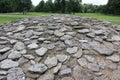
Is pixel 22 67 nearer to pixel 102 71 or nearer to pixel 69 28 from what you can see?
pixel 102 71

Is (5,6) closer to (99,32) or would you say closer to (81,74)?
(99,32)

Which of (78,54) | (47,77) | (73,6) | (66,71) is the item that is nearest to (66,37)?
(78,54)

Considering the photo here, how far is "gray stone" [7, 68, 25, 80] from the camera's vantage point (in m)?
3.44

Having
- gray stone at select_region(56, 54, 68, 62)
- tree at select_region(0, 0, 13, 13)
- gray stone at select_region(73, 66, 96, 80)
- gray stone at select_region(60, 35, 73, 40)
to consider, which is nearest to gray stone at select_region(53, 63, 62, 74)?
gray stone at select_region(56, 54, 68, 62)

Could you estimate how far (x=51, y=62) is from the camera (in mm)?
3756

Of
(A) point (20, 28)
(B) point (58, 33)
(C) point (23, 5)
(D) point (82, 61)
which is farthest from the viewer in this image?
(C) point (23, 5)

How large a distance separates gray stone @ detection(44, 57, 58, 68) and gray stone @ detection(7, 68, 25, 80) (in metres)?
0.49

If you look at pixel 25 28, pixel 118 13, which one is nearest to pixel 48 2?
pixel 118 13

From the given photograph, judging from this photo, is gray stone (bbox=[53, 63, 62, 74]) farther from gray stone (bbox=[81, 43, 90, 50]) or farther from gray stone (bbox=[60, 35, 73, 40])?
gray stone (bbox=[60, 35, 73, 40])

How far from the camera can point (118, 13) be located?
126ft

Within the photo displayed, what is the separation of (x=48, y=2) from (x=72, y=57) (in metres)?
41.5

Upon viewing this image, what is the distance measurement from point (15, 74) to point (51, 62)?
26.9 inches

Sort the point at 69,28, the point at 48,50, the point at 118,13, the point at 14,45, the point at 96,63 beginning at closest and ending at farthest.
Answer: the point at 96,63, the point at 48,50, the point at 14,45, the point at 69,28, the point at 118,13

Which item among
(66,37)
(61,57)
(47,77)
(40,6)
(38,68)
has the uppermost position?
(66,37)
